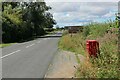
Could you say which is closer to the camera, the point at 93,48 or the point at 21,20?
the point at 93,48

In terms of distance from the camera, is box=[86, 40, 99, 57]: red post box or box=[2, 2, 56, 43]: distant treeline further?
box=[2, 2, 56, 43]: distant treeline

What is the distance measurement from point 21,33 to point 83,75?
51.9 m

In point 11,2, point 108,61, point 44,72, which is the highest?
point 11,2

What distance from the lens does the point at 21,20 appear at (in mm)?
68125

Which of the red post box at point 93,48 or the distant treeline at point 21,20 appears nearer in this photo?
the red post box at point 93,48

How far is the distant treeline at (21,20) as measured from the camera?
54.2 meters

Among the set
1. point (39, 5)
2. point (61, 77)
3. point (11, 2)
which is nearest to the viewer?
point (61, 77)

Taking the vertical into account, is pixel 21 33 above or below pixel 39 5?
below

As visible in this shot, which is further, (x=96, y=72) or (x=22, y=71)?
(x=22, y=71)

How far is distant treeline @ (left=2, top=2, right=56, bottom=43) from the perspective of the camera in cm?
5416

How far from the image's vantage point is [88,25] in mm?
36875

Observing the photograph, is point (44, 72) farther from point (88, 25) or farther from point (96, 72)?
point (88, 25)

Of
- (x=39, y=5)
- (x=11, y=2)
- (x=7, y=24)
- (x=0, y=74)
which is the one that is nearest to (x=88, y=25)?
(x=7, y=24)

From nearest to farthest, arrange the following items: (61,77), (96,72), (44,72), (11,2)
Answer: (96,72), (61,77), (44,72), (11,2)
